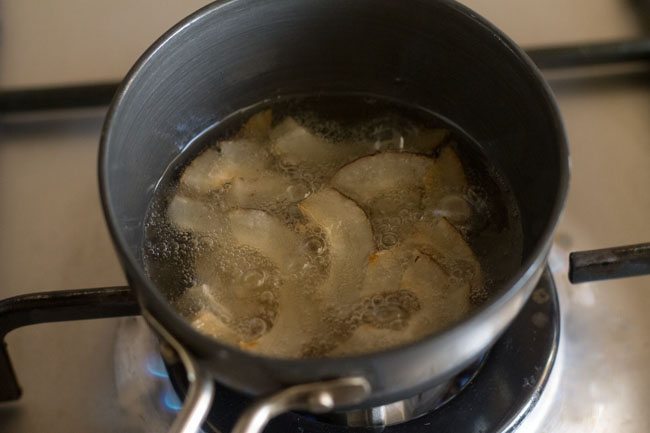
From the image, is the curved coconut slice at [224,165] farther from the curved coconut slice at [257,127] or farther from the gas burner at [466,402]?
the gas burner at [466,402]

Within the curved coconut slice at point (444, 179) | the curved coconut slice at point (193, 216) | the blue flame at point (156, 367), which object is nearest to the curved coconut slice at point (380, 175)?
the curved coconut slice at point (444, 179)

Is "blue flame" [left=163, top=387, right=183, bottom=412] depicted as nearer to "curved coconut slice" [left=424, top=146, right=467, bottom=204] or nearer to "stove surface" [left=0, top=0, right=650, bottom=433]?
"stove surface" [left=0, top=0, right=650, bottom=433]

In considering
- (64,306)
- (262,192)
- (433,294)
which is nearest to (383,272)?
(433,294)

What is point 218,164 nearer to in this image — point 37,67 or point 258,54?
point 258,54

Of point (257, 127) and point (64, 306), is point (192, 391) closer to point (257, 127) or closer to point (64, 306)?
point (64, 306)

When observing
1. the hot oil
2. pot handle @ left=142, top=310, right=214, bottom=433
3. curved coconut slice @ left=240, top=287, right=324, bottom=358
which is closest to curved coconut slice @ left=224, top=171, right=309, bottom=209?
the hot oil

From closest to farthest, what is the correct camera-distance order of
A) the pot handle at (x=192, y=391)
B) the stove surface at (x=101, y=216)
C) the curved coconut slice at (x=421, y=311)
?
the pot handle at (x=192, y=391), the curved coconut slice at (x=421, y=311), the stove surface at (x=101, y=216)
